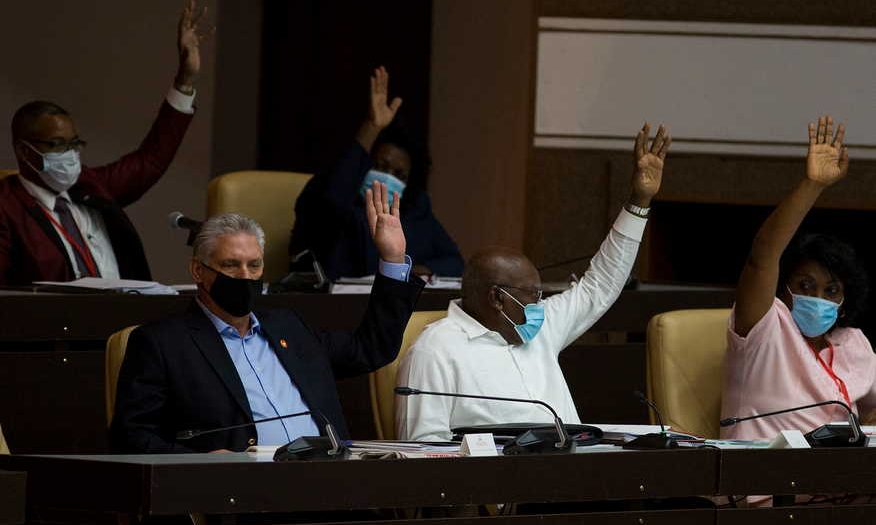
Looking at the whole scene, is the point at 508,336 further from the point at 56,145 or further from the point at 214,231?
the point at 56,145

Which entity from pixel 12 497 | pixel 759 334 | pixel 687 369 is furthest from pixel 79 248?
pixel 12 497

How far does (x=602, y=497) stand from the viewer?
2807 millimetres

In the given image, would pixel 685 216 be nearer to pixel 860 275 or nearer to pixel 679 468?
pixel 860 275

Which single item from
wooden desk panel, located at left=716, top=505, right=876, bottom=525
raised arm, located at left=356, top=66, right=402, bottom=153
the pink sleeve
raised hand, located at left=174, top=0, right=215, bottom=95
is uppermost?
raised hand, located at left=174, top=0, right=215, bottom=95

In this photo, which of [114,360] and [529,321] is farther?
[529,321]

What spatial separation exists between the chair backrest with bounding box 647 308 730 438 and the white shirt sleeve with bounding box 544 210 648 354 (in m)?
0.18

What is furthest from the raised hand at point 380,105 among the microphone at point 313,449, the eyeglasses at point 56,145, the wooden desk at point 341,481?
the microphone at point 313,449

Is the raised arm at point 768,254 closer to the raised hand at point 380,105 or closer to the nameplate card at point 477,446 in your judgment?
the nameplate card at point 477,446

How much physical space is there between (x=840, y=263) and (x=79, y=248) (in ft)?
7.40

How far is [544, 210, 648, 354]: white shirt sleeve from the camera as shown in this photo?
3951mm

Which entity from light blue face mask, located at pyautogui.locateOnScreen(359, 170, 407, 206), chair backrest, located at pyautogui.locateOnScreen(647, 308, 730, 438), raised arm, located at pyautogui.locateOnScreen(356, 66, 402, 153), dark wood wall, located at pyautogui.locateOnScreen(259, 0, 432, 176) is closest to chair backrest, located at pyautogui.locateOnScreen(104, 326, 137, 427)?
chair backrest, located at pyautogui.locateOnScreen(647, 308, 730, 438)

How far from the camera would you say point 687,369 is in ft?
12.6

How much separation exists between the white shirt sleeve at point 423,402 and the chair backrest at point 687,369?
528 millimetres

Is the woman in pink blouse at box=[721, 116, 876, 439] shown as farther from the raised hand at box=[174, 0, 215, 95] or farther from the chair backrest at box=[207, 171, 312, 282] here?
the raised hand at box=[174, 0, 215, 95]
